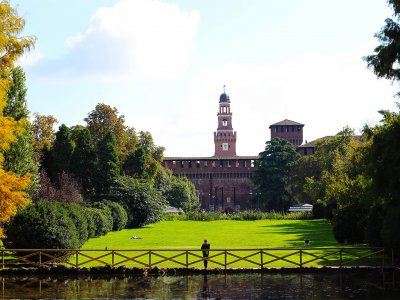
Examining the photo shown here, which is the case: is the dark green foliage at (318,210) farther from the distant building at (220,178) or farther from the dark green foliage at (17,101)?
the distant building at (220,178)

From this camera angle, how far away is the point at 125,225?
144 feet

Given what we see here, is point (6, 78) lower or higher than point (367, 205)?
higher

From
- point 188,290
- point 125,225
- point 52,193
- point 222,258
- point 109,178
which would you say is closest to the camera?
point 188,290

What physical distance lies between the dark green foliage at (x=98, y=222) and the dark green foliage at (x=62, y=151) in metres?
13.9

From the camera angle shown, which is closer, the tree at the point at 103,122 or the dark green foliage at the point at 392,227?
the dark green foliage at the point at 392,227

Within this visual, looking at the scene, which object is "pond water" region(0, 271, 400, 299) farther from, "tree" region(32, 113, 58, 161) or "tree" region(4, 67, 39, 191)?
"tree" region(32, 113, 58, 161)

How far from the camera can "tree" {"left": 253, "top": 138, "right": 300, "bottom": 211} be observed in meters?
75.8

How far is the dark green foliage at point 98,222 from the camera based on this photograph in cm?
3298

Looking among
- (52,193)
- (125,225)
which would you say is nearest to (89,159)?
(125,225)

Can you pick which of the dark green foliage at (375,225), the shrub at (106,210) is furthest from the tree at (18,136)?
the dark green foliage at (375,225)

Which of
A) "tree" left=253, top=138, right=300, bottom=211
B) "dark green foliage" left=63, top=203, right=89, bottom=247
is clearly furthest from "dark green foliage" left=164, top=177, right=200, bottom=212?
"dark green foliage" left=63, top=203, right=89, bottom=247

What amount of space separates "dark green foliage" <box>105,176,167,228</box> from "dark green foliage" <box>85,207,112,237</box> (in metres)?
7.87

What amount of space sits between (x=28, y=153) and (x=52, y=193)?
3667mm

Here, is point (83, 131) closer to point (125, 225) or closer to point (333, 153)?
point (125, 225)
